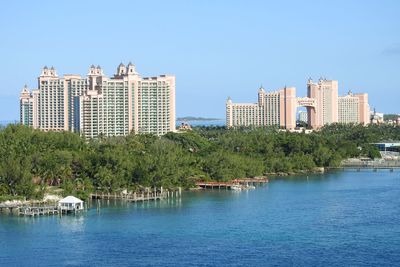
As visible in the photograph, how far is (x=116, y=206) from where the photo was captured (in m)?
A: 29.6

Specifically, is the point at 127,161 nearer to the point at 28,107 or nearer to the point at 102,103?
the point at 102,103

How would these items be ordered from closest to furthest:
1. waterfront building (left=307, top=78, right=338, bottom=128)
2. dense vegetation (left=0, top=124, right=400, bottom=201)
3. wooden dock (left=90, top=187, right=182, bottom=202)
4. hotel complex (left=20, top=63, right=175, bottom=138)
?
dense vegetation (left=0, top=124, right=400, bottom=201)
wooden dock (left=90, top=187, right=182, bottom=202)
hotel complex (left=20, top=63, right=175, bottom=138)
waterfront building (left=307, top=78, right=338, bottom=128)

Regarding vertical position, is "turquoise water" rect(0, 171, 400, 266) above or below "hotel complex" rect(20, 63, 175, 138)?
below

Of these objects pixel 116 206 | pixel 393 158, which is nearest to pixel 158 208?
pixel 116 206

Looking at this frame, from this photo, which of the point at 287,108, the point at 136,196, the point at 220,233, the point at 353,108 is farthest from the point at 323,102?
the point at 220,233

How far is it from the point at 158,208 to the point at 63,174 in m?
4.49

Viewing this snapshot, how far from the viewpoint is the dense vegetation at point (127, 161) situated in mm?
30173

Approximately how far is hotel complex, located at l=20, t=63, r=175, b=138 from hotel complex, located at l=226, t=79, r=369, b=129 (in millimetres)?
27010

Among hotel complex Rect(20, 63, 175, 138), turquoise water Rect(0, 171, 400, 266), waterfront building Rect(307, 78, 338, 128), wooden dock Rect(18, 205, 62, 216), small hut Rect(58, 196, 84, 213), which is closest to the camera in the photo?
turquoise water Rect(0, 171, 400, 266)

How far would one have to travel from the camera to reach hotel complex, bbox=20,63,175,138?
55.7 meters

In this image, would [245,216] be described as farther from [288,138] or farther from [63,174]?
[288,138]

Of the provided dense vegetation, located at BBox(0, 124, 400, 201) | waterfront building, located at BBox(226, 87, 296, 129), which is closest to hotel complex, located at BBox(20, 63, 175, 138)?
dense vegetation, located at BBox(0, 124, 400, 201)

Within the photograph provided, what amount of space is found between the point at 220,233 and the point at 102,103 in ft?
109

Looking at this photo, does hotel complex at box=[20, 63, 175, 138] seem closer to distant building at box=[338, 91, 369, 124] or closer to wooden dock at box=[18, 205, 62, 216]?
wooden dock at box=[18, 205, 62, 216]
